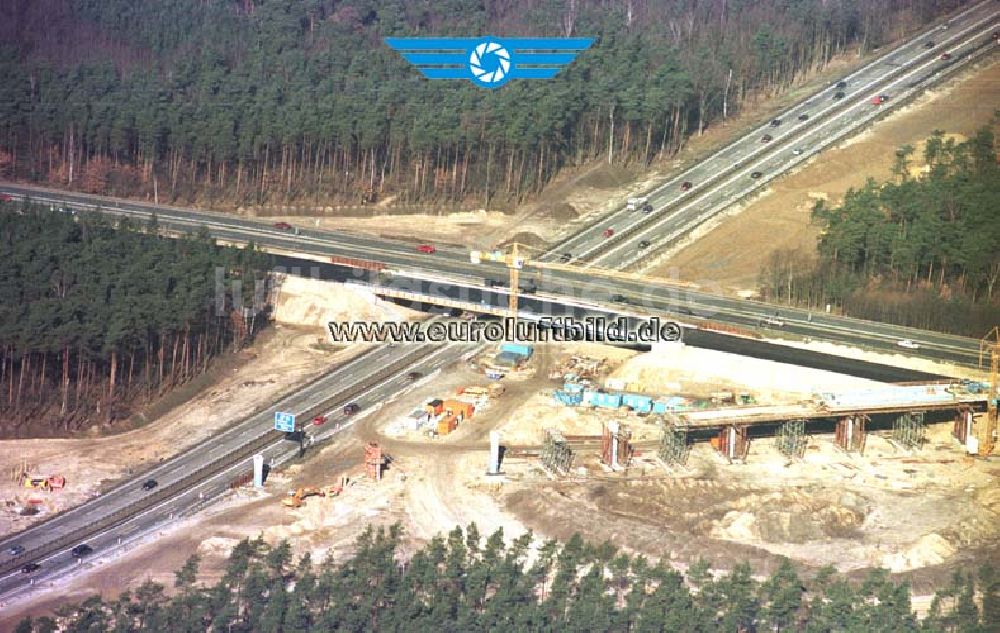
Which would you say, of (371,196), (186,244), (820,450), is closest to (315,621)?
(820,450)

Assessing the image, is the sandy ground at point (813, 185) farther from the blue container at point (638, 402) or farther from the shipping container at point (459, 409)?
the shipping container at point (459, 409)

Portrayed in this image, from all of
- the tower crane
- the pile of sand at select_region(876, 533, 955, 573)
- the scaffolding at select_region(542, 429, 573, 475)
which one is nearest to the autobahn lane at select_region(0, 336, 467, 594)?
the scaffolding at select_region(542, 429, 573, 475)

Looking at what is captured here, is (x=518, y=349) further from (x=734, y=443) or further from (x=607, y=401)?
(x=734, y=443)

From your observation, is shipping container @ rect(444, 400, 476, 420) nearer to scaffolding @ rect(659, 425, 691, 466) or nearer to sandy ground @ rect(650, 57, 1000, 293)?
scaffolding @ rect(659, 425, 691, 466)

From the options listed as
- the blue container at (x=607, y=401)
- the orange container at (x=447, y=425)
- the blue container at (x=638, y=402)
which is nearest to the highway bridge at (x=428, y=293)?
the orange container at (x=447, y=425)

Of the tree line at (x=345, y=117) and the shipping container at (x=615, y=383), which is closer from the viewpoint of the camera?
the shipping container at (x=615, y=383)

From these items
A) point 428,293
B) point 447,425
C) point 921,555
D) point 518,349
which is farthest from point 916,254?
point 447,425

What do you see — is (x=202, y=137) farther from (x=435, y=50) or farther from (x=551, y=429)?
(x=551, y=429)
